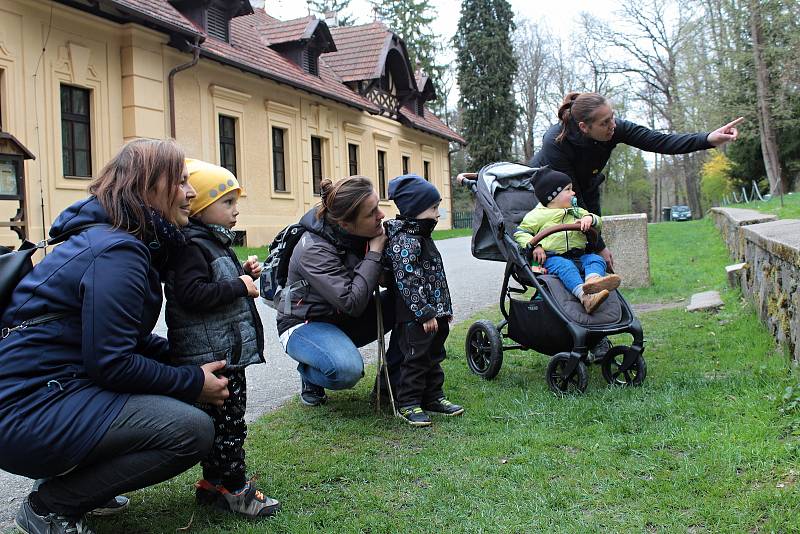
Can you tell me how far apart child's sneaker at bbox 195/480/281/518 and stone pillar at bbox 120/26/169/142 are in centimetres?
1368

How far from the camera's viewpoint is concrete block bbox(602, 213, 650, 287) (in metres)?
9.62

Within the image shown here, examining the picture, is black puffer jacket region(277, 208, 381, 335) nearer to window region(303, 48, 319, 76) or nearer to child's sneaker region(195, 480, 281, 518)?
child's sneaker region(195, 480, 281, 518)

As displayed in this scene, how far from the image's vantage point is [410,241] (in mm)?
4285

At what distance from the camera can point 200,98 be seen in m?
18.1

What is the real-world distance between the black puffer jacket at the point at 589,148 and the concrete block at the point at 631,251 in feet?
14.6

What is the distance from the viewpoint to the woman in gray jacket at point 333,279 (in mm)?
4074

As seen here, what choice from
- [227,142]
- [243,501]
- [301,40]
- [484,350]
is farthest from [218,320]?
[301,40]

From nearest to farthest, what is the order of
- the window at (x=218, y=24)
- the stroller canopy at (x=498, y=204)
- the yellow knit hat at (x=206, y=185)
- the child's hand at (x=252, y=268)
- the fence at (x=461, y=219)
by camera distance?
the yellow knit hat at (x=206, y=185), the child's hand at (x=252, y=268), the stroller canopy at (x=498, y=204), the window at (x=218, y=24), the fence at (x=461, y=219)

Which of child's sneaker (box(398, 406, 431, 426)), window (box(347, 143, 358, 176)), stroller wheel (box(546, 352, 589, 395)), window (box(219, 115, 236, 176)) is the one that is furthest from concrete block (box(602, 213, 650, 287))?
window (box(347, 143, 358, 176))

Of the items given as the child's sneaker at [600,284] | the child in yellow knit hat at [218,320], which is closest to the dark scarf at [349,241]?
the child in yellow knit hat at [218,320]

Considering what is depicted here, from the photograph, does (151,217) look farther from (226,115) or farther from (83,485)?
(226,115)

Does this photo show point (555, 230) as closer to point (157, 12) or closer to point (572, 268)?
point (572, 268)

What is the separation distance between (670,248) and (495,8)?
3021cm

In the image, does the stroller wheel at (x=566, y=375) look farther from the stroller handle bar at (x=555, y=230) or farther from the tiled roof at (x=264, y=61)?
the tiled roof at (x=264, y=61)
